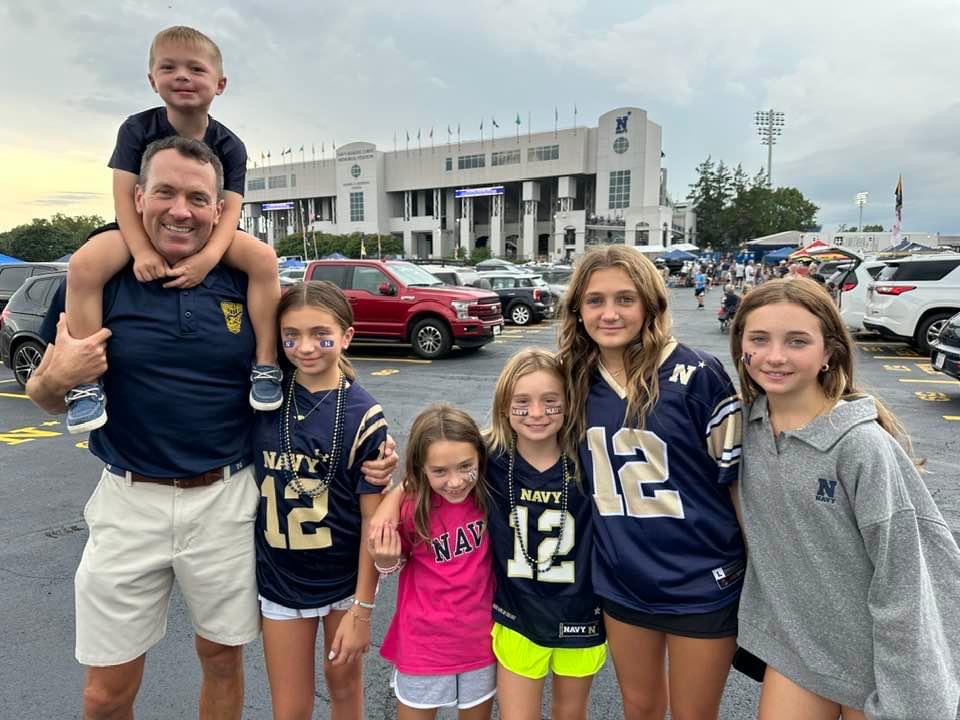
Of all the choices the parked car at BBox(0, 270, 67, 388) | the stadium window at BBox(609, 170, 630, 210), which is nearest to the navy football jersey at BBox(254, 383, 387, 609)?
the parked car at BBox(0, 270, 67, 388)

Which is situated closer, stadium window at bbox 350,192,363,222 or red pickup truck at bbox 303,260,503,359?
red pickup truck at bbox 303,260,503,359

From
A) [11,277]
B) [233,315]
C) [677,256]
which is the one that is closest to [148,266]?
[233,315]

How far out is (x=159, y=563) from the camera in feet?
6.26

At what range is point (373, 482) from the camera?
1.92 m

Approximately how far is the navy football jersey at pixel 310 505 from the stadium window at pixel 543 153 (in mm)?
74731

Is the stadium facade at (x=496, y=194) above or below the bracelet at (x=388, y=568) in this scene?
above

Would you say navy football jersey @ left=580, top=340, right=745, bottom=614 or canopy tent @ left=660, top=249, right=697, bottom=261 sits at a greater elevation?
canopy tent @ left=660, top=249, right=697, bottom=261

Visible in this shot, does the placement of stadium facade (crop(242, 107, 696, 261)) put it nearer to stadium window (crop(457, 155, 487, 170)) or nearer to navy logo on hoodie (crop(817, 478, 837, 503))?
stadium window (crop(457, 155, 487, 170))

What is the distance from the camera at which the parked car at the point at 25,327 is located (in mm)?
8555

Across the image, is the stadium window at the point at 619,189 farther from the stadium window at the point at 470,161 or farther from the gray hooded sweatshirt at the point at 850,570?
the gray hooded sweatshirt at the point at 850,570

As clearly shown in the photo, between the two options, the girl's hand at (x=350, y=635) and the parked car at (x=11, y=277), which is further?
the parked car at (x=11, y=277)

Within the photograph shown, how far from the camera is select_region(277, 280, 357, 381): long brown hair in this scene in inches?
77.6

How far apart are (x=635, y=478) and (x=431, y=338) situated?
9.68 m

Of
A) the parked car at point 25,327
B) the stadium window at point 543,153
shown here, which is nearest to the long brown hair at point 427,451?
the parked car at point 25,327
